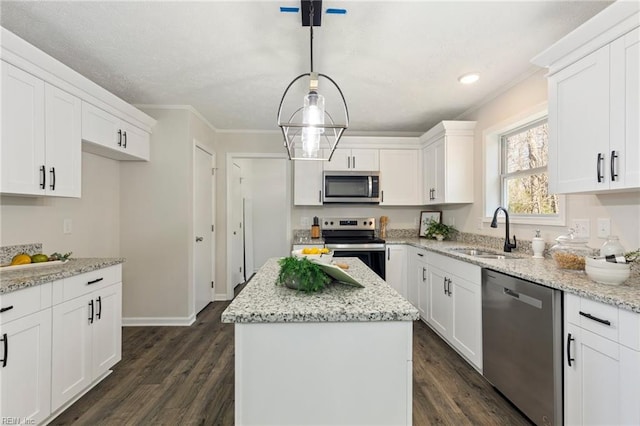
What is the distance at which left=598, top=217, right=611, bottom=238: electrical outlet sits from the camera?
1.86 meters

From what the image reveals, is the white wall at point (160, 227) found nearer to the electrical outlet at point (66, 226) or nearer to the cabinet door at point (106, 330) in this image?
the electrical outlet at point (66, 226)

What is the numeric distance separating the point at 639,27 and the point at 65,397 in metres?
3.68

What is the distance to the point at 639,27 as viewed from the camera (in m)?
1.37

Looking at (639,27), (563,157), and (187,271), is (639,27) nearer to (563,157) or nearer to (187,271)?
(563,157)

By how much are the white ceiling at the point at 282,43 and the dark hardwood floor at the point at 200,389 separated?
2.43m

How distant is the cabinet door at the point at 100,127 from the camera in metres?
2.32

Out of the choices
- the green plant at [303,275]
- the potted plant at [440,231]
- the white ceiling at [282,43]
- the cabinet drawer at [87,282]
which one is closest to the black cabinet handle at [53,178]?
the cabinet drawer at [87,282]

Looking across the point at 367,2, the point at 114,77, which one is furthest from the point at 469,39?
the point at 114,77

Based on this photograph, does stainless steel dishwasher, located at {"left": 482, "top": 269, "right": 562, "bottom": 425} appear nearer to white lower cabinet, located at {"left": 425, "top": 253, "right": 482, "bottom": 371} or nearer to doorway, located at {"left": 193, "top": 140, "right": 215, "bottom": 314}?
white lower cabinet, located at {"left": 425, "top": 253, "right": 482, "bottom": 371}

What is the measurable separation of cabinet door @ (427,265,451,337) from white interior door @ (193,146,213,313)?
8.73 ft

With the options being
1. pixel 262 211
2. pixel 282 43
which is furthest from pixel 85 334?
pixel 262 211

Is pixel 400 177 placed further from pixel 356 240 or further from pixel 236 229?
pixel 236 229

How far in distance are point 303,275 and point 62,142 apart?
2.05m

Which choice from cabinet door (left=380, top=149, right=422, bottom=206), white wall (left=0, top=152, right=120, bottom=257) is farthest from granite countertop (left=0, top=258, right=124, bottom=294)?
cabinet door (left=380, top=149, right=422, bottom=206)
